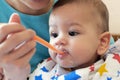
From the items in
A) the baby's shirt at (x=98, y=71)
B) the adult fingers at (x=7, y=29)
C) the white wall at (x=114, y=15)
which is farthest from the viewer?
the white wall at (x=114, y=15)

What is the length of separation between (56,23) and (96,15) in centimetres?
14

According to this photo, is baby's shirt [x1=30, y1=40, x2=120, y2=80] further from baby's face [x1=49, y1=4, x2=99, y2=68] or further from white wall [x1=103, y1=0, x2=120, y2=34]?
white wall [x1=103, y1=0, x2=120, y2=34]

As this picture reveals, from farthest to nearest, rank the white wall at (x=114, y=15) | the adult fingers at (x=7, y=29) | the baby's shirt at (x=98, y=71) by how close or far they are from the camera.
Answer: the white wall at (x=114, y=15) < the baby's shirt at (x=98, y=71) < the adult fingers at (x=7, y=29)

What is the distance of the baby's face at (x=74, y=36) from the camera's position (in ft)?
2.57

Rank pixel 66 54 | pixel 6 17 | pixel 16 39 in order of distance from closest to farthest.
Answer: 1. pixel 16 39
2. pixel 66 54
3. pixel 6 17

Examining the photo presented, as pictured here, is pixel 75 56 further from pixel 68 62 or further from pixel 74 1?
pixel 74 1

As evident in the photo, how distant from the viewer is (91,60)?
84 centimetres

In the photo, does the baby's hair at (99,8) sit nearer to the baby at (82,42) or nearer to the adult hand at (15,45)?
the baby at (82,42)

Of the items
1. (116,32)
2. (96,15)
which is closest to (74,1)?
(96,15)

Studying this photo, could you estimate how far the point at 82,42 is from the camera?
793 mm

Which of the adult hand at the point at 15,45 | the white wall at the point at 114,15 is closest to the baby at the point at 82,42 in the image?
the adult hand at the point at 15,45

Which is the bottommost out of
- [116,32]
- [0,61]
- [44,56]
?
[116,32]

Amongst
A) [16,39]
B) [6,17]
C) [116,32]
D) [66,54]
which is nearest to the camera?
[16,39]

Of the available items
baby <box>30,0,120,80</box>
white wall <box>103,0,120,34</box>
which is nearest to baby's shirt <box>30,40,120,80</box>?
baby <box>30,0,120,80</box>
